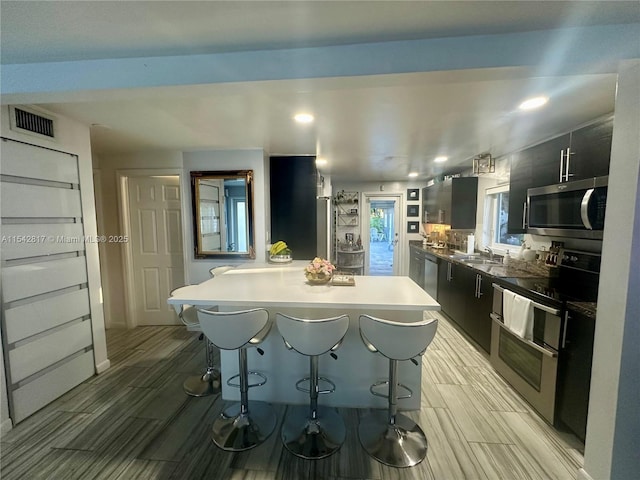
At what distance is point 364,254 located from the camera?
6125 millimetres

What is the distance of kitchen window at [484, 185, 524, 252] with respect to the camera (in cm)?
360

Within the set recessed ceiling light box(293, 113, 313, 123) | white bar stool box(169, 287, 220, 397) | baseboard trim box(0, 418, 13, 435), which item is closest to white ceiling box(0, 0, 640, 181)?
recessed ceiling light box(293, 113, 313, 123)

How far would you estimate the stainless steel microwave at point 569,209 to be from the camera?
73.1 inches

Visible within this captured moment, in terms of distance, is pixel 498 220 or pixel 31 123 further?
pixel 498 220

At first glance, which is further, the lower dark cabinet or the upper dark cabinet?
the lower dark cabinet

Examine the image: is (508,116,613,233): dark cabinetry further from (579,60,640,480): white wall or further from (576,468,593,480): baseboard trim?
(576,468,593,480): baseboard trim

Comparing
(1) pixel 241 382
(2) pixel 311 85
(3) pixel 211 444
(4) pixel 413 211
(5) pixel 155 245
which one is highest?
(2) pixel 311 85

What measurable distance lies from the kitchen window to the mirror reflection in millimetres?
3427

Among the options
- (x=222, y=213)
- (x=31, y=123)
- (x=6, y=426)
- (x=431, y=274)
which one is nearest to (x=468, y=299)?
(x=431, y=274)

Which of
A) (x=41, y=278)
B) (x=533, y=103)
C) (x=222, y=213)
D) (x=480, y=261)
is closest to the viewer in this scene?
(x=533, y=103)

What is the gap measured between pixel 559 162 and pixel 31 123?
4188mm

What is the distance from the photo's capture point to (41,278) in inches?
81.7

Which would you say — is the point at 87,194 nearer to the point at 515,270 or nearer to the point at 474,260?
the point at 515,270

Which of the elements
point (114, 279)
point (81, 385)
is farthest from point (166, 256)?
point (81, 385)
